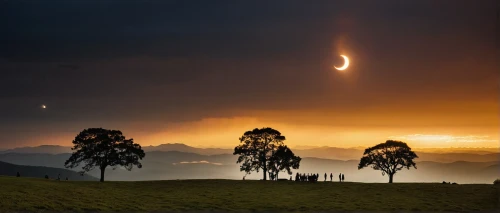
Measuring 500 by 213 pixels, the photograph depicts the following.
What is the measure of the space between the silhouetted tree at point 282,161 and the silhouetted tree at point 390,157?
1623cm

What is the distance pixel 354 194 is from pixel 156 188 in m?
34.3

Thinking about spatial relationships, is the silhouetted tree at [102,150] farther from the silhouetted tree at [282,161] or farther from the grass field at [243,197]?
the silhouetted tree at [282,161]

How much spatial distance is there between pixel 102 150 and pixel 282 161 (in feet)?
133

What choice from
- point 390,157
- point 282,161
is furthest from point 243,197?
point 390,157

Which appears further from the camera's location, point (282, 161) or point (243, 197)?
point (282, 161)

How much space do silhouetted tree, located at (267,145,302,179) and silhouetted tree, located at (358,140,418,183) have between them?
1623 centimetres

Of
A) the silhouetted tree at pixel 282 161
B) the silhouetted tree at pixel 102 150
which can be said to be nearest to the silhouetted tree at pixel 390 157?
the silhouetted tree at pixel 282 161

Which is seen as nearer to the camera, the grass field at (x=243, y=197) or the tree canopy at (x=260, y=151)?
the grass field at (x=243, y=197)

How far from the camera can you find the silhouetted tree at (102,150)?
101 meters

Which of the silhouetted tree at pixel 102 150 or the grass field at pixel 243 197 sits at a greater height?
the silhouetted tree at pixel 102 150

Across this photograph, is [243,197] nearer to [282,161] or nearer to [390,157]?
[282,161]

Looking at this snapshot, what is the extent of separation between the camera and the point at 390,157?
112750 millimetres

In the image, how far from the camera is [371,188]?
278 ft

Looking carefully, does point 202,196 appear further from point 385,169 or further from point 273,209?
point 385,169
